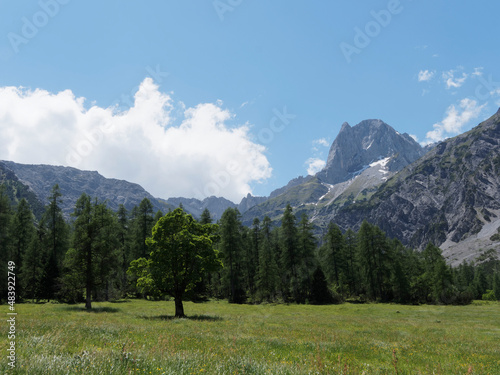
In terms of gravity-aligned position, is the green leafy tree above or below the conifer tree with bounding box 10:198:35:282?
below

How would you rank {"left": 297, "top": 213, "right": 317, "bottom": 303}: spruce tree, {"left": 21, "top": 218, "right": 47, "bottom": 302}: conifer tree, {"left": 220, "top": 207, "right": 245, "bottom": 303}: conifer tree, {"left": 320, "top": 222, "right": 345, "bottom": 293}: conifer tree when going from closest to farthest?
{"left": 21, "top": 218, "right": 47, "bottom": 302}: conifer tree, {"left": 220, "top": 207, "right": 245, "bottom": 303}: conifer tree, {"left": 297, "top": 213, "right": 317, "bottom": 303}: spruce tree, {"left": 320, "top": 222, "right": 345, "bottom": 293}: conifer tree

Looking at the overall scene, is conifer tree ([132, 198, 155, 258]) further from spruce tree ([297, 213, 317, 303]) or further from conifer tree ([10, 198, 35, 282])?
spruce tree ([297, 213, 317, 303])

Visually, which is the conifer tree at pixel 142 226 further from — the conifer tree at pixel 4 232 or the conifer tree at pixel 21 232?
the conifer tree at pixel 4 232

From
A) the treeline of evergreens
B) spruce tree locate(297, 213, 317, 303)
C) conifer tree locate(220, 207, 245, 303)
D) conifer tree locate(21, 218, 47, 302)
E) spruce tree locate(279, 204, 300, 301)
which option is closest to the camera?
the treeline of evergreens

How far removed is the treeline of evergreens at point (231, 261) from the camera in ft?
122

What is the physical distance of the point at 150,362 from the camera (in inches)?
275

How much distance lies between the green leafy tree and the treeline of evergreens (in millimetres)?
8580

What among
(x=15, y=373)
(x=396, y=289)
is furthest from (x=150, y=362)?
(x=396, y=289)

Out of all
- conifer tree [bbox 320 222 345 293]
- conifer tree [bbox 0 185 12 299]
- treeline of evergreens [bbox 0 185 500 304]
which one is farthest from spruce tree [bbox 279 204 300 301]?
conifer tree [bbox 0 185 12 299]

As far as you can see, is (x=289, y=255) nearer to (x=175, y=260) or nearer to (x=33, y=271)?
(x=175, y=260)

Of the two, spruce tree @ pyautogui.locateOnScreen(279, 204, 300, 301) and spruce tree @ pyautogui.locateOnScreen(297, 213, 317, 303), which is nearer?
spruce tree @ pyautogui.locateOnScreen(297, 213, 317, 303)

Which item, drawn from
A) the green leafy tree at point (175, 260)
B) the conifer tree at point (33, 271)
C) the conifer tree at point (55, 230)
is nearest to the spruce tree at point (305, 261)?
the green leafy tree at point (175, 260)

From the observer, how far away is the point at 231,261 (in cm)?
5638

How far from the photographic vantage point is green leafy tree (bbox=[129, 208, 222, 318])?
94.6 feet
